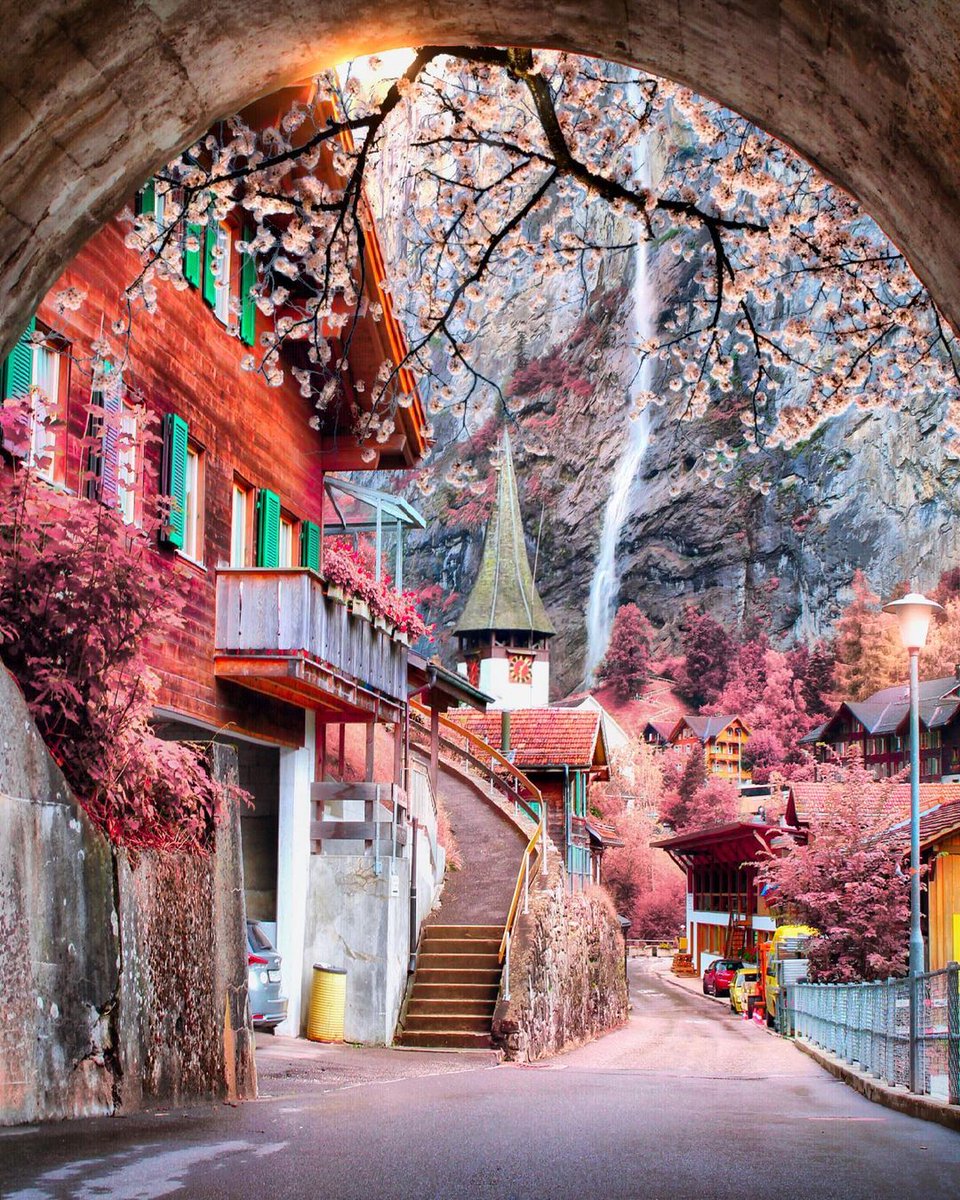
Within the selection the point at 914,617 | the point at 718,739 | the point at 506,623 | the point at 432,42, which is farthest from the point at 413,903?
the point at 718,739

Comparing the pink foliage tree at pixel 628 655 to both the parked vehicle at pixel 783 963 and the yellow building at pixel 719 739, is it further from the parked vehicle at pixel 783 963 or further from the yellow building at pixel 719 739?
the parked vehicle at pixel 783 963

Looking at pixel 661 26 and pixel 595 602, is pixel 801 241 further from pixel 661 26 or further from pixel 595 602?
pixel 595 602

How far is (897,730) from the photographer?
77812 mm

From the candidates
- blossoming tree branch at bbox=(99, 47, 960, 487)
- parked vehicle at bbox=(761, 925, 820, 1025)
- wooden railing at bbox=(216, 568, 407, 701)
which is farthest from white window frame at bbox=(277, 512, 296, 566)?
parked vehicle at bbox=(761, 925, 820, 1025)

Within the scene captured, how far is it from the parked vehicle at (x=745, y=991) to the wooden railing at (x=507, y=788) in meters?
8.71

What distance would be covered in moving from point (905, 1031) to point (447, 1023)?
7511 mm

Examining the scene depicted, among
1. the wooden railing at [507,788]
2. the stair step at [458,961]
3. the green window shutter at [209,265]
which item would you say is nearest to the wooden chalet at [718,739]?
the wooden railing at [507,788]

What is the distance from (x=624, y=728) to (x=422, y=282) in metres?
92.8

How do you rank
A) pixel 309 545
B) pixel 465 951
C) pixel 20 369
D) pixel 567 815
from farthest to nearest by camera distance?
pixel 567 815, pixel 465 951, pixel 309 545, pixel 20 369

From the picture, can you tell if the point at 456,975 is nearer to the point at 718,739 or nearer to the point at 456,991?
the point at 456,991

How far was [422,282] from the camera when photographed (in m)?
10.2

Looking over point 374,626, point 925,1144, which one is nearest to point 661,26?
point 925,1144

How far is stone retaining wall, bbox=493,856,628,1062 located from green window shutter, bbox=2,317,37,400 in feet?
35.6

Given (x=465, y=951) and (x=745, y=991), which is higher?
(x=465, y=951)
